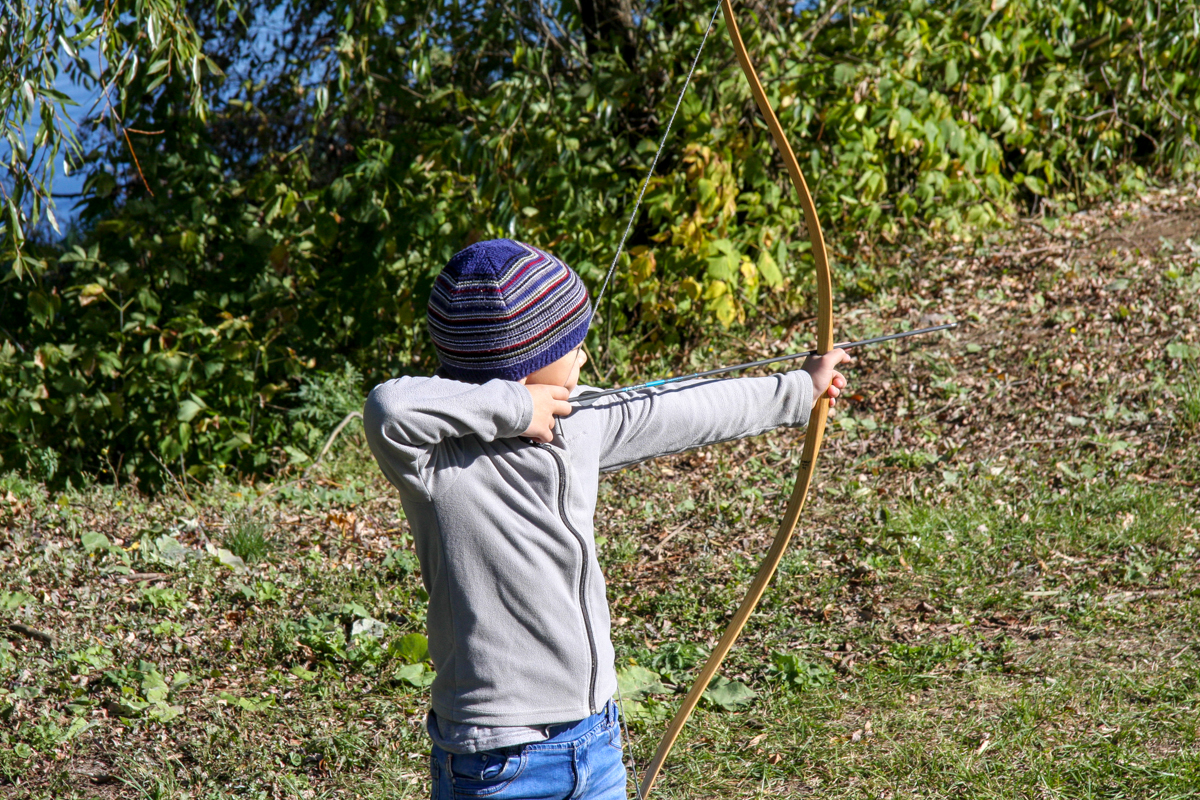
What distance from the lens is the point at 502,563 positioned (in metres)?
1.51

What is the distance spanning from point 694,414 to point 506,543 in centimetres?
45

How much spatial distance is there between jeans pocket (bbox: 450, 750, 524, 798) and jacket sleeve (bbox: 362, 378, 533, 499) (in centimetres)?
40

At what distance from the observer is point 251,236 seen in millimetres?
4723

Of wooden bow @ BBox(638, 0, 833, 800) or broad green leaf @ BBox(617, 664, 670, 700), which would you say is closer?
wooden bow @ BBox(638, 0, 833, 800)

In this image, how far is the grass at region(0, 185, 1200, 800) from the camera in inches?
102

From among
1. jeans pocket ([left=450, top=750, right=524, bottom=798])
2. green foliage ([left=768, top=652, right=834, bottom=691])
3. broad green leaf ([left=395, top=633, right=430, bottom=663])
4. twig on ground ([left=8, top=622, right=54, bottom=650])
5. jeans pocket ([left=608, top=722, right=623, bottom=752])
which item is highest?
twig on ground ([left=8, top=622, right=54, bottom=650])

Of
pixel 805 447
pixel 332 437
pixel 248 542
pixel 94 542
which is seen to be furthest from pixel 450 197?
pixel 805 447

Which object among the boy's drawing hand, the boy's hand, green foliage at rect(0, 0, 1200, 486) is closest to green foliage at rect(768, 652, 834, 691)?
the boy's drawing hand

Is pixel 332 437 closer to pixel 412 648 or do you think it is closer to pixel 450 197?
pixel 450 197

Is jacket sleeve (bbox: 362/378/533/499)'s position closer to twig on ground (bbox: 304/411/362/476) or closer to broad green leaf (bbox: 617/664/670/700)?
broad green leaf (bbox: 617/664/670/700)

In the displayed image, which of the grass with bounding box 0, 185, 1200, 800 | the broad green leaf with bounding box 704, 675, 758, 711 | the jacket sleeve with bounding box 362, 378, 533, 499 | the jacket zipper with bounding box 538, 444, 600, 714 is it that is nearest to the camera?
the jacket sleeve with bounding box 362, 378, 533, 499

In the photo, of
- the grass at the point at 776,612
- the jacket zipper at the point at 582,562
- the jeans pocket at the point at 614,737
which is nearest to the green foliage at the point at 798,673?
the grass at the point at 776,612

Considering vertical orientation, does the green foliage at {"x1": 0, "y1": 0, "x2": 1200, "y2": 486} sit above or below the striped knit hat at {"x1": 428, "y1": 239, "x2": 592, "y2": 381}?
above

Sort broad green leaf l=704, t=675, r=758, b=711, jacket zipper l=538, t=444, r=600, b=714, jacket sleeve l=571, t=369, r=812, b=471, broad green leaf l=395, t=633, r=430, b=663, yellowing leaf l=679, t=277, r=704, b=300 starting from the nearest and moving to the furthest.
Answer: jacket zipper l=538, t=444, r=600, b=714, jacket sleeve l=571, t=369, r=812, b=471, broad green leaf l=704, t=675, r=758, b=711, broad green leaf l=395, t=633, r=430, b=663, yellowing leaf l=679, t=277, r=704, b=300
